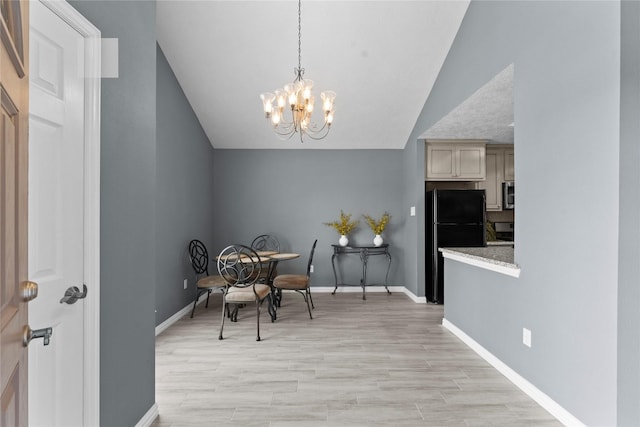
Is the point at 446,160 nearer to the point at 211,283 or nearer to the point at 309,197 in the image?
the point at 309,197

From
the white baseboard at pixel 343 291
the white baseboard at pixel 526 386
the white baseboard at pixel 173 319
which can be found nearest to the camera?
the white baseboard at pixel 526 386

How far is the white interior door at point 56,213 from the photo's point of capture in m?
1.38

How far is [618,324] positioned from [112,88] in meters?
2.64

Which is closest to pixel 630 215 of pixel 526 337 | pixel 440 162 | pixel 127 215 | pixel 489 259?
pixel 526 337

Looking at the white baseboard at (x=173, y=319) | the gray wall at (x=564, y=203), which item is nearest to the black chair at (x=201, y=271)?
the white baseboard at (x=173, y=319)

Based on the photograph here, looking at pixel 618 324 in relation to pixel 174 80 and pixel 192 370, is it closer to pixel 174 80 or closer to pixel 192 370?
pixel 192 370

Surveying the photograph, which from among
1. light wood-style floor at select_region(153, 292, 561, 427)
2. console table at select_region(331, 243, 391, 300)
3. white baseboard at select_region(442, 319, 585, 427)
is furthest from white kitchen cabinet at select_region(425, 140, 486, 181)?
white baseboard at select_region(442, 319, 585, 427)

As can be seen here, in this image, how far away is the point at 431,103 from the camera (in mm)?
4887

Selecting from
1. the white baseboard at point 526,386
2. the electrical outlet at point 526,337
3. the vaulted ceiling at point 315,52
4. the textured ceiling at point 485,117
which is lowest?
the white baseboard at point 526,386

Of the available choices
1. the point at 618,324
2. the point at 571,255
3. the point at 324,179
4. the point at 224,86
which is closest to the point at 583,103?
the point at 571,255

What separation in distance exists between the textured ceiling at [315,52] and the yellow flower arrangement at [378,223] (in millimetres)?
1464

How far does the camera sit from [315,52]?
14.4 feet

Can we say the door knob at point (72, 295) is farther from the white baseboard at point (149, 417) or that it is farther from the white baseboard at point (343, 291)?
the white baseboard at point (343, 291)

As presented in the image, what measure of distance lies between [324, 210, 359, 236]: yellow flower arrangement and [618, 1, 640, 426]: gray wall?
4420 millimetres
